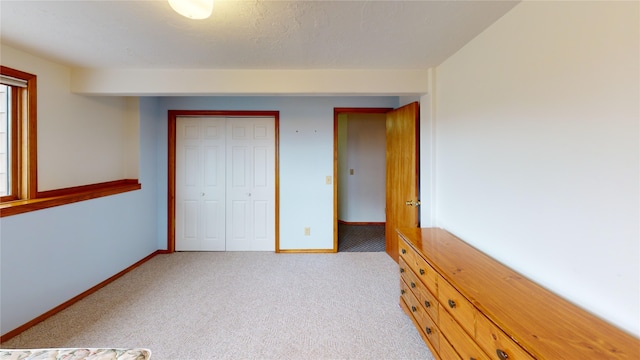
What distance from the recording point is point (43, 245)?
2.02 metres

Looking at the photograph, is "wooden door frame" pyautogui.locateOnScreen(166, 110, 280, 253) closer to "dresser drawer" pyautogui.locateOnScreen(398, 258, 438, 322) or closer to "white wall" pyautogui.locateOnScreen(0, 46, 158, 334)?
"white wall" pyautogui.locateOnScreen(0, 46, 158, 334)

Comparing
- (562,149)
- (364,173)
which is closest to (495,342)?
(562,149)

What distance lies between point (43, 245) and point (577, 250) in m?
3.50

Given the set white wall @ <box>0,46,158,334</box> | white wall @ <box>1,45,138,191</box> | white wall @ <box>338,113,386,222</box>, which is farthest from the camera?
white wall @ <box>338,113,386,222</box>

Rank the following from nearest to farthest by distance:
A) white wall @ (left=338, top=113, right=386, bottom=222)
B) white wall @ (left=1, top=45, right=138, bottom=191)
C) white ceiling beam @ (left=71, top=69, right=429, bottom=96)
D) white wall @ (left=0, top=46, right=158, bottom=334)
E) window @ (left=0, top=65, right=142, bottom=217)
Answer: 1. white wall @ (left=0, top=46, right=158, bottom=334)
2. window @ (left=0, top=65, right=142, bottom=217)
3. white wall @ (left=1, top=45, right=138, bottom=191)
4. white ceiling beam @ (left=71, top=69, right=429, bottom=96)
5. white wall @ (left=338, top=113, right=386, bottom=222)

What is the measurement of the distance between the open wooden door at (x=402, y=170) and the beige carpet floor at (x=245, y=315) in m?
0.62

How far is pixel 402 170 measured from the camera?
9.70ft

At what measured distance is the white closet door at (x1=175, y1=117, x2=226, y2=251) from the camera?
3.52 metres

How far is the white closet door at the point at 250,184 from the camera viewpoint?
3535 mm

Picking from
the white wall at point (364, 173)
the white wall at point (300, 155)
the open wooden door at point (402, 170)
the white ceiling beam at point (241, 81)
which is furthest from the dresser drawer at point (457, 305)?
the white wall at point (364, 173)

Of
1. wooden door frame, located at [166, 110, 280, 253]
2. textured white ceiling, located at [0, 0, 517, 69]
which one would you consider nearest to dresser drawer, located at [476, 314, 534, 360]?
textured white ceiling, located at [0, 0, 517, 69]

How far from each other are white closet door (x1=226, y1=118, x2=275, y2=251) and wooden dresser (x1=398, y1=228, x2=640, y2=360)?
2.21m

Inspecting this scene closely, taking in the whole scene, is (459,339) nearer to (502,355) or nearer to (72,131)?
(502,355)

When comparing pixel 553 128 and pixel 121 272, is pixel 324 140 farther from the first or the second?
pixel 121 272
